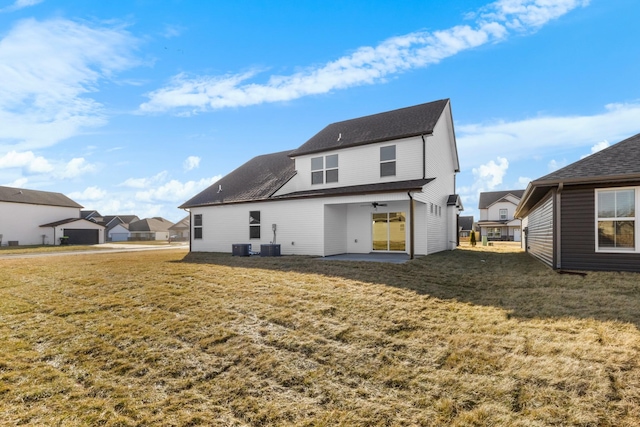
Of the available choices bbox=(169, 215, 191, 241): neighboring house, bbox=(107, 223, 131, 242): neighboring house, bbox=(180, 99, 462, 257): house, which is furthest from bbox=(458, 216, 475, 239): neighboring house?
bbox=(107, 223, 131, 242): neighboring house

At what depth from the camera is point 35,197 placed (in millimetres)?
39312

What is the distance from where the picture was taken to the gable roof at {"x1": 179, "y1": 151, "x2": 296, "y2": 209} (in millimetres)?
17922

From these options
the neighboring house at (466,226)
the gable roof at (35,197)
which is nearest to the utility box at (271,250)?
the gable roof at (35,197)

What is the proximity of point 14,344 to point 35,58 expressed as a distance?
10.1 meters

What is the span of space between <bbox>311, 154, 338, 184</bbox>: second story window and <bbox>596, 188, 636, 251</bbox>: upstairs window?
10697 millimetres

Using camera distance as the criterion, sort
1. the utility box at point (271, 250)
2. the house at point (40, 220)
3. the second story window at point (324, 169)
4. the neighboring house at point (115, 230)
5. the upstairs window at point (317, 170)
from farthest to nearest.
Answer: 1. the neighboring house at point (115, 230)
2. the house at point (40, 220)
3. the upstairs window at point (317, 170)
4. the second story window at point (324, 169)
5. the utility box at point (271, 250)

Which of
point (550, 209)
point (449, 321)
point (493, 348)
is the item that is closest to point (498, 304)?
point (449, 321)

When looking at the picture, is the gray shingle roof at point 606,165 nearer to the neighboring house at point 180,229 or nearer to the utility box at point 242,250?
the utility box at point 242,250

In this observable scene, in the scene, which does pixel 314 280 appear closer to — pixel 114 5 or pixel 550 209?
pixel 550 209

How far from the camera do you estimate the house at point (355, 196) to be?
48.2 feet

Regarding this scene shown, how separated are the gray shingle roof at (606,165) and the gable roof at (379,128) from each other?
5.76m

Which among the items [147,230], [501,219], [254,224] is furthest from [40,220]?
[501,219]

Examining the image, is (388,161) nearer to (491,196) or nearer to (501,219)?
(501,219)

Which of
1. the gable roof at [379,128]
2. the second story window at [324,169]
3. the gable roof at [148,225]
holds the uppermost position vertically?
the gable roof at [379,128]
